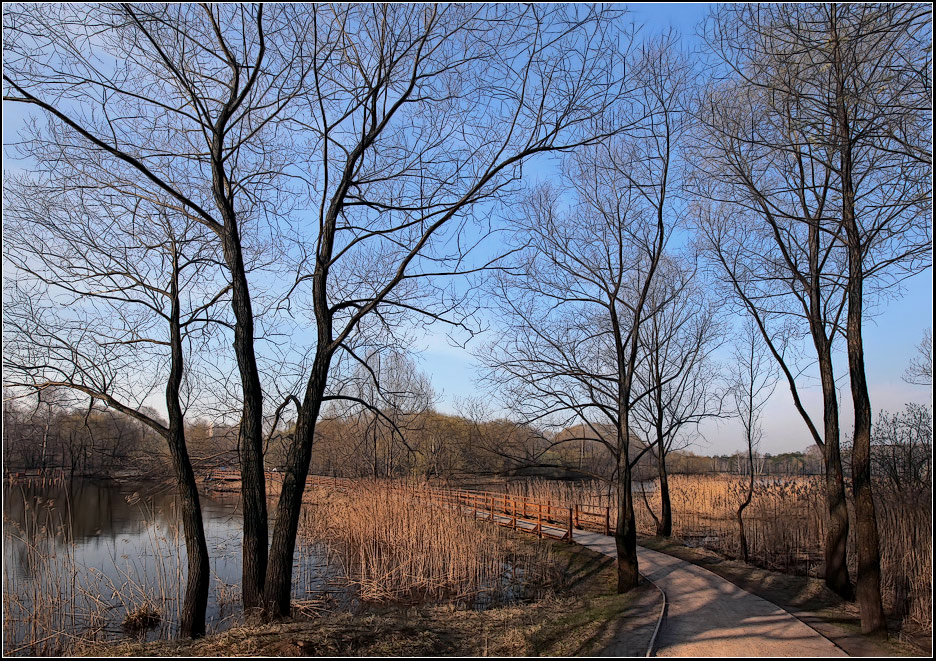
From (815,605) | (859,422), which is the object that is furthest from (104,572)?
(859,422)

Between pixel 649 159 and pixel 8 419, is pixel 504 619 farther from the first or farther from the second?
pixel 649 159

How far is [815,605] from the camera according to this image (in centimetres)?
932

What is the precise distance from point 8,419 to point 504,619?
774 centimetres

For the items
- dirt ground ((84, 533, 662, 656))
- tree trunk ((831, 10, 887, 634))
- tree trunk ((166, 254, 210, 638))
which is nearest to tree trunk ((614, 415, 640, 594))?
dirt ground ((84, 533, 662, 656))

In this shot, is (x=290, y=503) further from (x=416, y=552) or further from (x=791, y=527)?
(x=791, y=527)

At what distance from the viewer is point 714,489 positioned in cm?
2189

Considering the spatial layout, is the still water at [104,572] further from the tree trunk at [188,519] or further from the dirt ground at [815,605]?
the dirt ground at [815,605]

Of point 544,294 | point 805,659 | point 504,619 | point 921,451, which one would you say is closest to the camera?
point 805,659

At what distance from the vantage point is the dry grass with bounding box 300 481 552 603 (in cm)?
1161

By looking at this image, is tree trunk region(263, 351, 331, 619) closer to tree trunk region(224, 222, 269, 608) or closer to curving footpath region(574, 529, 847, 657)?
tree trunk region(224, 222, 269, 608)

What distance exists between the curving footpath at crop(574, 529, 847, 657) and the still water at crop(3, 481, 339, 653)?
6.16 metres

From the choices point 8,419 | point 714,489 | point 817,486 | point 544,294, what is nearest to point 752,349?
point 714,489

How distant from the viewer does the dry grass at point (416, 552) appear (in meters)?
11.6

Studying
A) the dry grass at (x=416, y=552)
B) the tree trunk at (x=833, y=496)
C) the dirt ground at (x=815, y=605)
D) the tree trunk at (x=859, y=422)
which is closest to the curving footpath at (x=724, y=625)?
the dirt ground at (x=815, y=605)
